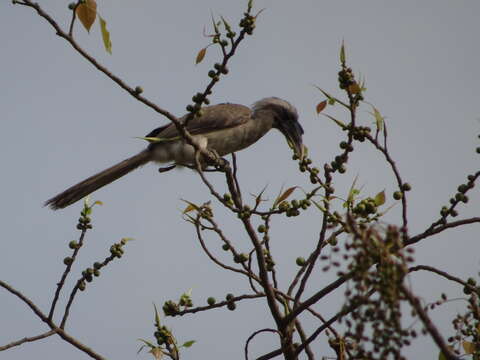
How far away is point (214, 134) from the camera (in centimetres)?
643

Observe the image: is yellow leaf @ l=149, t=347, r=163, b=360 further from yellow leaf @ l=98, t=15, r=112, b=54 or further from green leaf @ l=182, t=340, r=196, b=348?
yellow leaf @ l=98, t=15, r=112, b=54

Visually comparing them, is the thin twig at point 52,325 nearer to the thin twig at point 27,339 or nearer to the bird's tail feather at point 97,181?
the thin twig at point 27,339

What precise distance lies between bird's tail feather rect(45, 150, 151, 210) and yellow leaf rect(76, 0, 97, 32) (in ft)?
9.59

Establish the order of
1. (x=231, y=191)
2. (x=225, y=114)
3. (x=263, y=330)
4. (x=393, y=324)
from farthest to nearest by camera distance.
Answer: (x=225, y=114) → (x=231, y=191) → (x=263, y=330) → (x=393, y=324)

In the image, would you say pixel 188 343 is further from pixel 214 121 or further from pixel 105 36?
pixel 214 121

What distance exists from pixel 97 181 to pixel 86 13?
332cm

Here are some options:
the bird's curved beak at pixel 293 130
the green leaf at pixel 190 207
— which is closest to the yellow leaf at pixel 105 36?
the green leaf at pixel 190 207

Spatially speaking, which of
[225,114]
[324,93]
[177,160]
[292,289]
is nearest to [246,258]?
[292,289]

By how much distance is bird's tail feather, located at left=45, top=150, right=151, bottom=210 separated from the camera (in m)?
5.37

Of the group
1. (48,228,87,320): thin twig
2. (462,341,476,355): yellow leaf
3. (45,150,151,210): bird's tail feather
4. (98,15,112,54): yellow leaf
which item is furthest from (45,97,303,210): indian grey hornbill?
(462,341,476,355): yellow leaf

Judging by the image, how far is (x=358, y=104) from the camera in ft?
9.20

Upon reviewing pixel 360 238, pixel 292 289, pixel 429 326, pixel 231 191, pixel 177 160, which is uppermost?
pixel 177 160

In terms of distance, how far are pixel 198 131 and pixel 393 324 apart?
514 centimetres

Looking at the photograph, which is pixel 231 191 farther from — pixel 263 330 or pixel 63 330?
pixel 63 330
